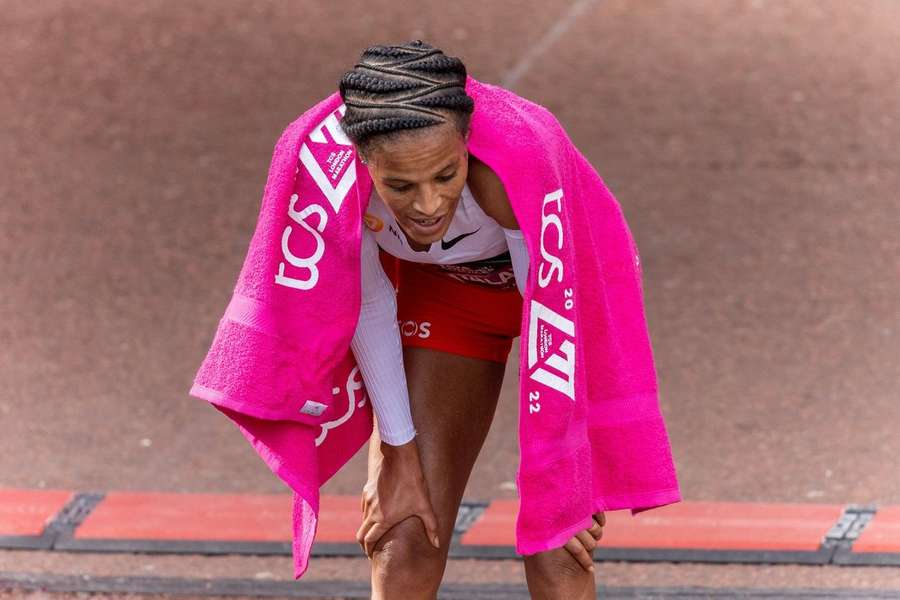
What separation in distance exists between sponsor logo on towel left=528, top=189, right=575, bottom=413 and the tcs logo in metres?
0.48

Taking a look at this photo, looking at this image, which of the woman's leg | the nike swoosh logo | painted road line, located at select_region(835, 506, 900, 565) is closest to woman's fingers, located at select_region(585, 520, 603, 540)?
the woman's leg

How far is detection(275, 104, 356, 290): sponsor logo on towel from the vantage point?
304 cm

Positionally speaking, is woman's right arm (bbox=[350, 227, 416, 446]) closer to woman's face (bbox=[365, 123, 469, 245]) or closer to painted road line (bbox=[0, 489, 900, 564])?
woman's face (bbox=[365, 123, 469, 245])

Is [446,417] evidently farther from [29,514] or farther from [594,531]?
[29,514]

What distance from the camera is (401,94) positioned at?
Result: 2775 millimetres

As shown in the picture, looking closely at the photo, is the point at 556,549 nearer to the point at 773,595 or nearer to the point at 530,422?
the point at 530,422

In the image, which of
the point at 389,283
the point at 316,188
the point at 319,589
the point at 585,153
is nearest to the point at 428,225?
the point at 316,188

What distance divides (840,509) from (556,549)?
1582 millimetres

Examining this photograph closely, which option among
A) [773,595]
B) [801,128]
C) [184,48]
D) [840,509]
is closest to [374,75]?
[773,595]

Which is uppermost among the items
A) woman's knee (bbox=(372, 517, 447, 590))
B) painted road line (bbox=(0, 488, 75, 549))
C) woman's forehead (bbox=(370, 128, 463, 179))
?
woman's forehead (bbox=(370, 128, 463, 179))

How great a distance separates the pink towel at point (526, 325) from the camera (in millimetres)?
2980

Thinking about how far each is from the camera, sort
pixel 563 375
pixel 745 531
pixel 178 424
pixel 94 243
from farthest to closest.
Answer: pixel 94 243, pixel 178 424, pixel 745 531, pixel 563 375

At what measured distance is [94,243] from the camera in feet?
21.0

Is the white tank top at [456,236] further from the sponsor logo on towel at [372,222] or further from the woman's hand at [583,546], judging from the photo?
the woman's hand at [583,546]
